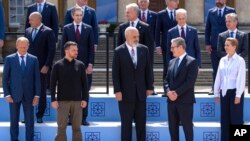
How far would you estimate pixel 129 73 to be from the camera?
9.88 meters

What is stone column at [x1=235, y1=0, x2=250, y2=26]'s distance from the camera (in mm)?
23953

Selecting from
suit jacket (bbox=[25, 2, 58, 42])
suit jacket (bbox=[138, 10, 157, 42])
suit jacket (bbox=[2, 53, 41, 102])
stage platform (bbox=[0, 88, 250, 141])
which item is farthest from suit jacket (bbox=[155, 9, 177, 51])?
suit jacket (bbox=[2, 53, 41, 102])

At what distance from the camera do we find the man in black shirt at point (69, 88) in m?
9.68

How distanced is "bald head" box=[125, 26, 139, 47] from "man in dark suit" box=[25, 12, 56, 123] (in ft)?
4.88

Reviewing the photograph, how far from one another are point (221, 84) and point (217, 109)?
1.39 m

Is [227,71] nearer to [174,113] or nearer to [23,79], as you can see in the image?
[174,113]

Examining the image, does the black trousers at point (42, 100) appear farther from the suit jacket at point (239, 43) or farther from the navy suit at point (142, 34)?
the suit jacket at point (239, 43)

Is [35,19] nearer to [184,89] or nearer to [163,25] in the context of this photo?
[163,25]

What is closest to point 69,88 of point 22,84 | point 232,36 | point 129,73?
point 22,84

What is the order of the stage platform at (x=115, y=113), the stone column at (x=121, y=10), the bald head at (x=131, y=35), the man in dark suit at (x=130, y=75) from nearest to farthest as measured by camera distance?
the bald head at (x=131, y=35)
the man in dark suit at (x=130, y=75)
the stage platform at (x=115, y=113)
the stone column at (x=121, y=10)

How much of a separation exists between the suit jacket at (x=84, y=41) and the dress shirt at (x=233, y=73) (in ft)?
7.27

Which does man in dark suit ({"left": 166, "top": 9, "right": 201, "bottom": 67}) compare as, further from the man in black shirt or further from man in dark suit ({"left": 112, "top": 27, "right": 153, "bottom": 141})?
the man in black shirt

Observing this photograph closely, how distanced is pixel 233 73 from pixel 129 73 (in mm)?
1547

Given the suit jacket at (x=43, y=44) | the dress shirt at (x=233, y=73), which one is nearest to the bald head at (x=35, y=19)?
the suit jacket at (x=43, y=44)
